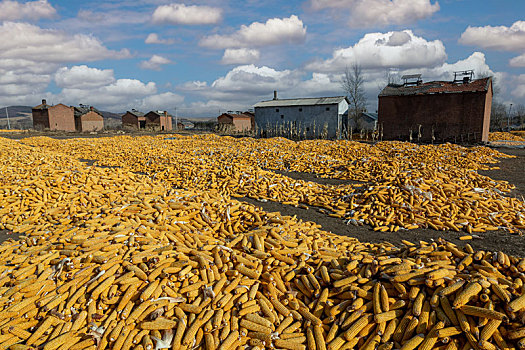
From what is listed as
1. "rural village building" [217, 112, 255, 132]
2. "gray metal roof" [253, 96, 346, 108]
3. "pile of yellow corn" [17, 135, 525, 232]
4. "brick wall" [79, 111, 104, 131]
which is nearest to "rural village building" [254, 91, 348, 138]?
"gray metal roof" [253, 96, 346, 108]

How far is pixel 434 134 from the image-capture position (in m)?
30.2

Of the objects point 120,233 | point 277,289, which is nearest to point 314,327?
point 277,289

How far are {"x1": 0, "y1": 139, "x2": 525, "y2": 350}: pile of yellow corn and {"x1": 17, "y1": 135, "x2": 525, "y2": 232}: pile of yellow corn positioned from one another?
10.7 ft

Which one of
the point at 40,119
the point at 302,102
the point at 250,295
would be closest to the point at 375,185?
the point at 250,295

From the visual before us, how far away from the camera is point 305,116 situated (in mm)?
37688

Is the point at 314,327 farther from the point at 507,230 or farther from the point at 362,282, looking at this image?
the point at 507,230

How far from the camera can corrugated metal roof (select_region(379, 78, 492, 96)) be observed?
2858 centimetres

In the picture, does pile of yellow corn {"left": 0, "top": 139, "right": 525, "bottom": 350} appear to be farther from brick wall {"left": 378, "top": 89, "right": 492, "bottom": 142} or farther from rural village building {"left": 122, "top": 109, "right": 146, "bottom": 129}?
rural village building {"left": 122, "top": 109, "right": 146, "bottom": 129}

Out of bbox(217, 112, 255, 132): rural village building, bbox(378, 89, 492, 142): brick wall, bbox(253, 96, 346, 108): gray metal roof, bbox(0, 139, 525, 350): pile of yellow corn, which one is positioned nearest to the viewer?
bbox(0, 139, 525, 350): pile of yellow corn

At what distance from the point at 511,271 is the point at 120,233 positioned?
551cm

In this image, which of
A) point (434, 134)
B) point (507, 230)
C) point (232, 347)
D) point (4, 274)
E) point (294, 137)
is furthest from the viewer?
point (294, 137)

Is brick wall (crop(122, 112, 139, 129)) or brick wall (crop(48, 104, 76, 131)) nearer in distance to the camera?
brick wall (crop(48, 104, 76, 131))

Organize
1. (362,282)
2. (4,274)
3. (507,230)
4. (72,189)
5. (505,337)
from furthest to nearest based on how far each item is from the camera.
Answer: (72,189), (507,230), (4,274), (362,282), (505,337)

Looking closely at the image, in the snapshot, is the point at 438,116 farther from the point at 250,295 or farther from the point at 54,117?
the point at 54,117
